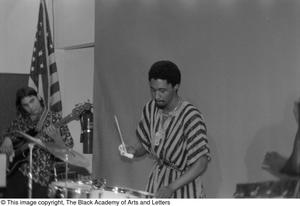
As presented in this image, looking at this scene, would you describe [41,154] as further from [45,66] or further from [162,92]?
[162,92]

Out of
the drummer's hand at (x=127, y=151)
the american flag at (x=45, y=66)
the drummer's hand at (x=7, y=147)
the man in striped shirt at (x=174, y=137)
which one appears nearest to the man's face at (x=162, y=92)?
the man in striped shirt at (x=174, y=137)

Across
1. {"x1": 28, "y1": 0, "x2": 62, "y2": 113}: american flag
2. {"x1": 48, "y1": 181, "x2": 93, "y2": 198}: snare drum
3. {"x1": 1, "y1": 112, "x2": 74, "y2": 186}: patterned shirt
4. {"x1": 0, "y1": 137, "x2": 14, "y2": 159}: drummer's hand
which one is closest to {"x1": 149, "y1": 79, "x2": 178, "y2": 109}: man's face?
{"x1": 48, "y1": 181, "x2": 93, "y2": 198}: snare drum

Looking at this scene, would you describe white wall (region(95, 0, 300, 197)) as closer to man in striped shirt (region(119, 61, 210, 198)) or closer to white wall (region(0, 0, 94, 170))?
white wall (region(0, 0, 94, 170))

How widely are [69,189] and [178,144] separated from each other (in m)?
A: 0.55

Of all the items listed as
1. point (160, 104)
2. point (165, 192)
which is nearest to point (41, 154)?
point (160, 104)

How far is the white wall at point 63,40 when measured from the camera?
4.16m

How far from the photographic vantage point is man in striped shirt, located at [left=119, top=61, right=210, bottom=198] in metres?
2.80

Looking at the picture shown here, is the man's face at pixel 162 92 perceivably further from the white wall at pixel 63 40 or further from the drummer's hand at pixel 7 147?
the white wall at pixel 63 40

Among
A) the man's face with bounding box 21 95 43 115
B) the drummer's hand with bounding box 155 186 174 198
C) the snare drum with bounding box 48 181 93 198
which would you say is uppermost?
the man's face with bounding box 21 95 43 115

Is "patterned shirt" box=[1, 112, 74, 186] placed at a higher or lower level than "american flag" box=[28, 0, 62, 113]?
lower

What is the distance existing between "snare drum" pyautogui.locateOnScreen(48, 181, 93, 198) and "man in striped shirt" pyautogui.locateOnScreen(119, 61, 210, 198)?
1.08 ft

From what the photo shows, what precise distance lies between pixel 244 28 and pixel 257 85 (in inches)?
13.9

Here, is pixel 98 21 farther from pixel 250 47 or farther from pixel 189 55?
pixel 250 47

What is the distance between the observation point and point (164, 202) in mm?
2734
